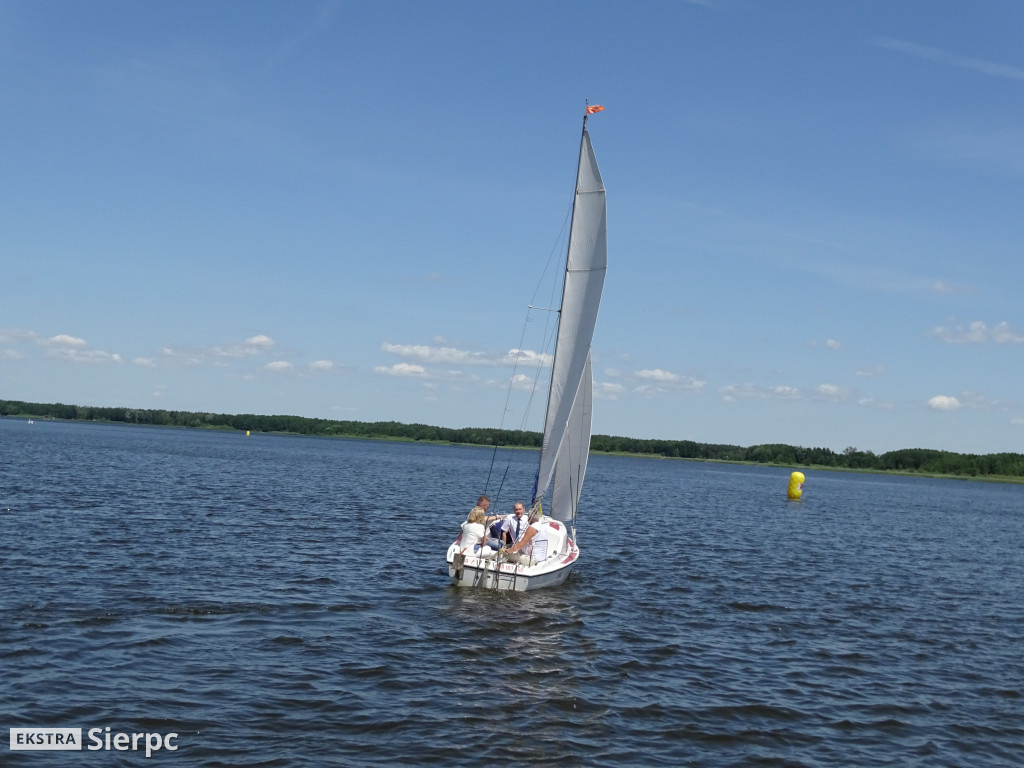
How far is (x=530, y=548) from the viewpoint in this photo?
26000 mm

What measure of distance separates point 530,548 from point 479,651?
670cm

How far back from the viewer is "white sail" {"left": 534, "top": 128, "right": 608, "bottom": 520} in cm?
2603

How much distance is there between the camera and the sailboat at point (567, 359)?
2512cm

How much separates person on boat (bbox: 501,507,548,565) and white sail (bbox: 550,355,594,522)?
10.6 feet

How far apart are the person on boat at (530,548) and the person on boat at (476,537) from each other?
559 mm

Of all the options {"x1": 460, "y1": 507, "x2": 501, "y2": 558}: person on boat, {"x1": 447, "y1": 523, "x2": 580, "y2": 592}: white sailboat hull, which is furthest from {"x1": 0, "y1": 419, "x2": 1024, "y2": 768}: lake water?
{"x1": 460, "y1": 507, "x2": 501, "y2": 558}: person on boat

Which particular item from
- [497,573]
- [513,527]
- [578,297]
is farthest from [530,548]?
[578,297]

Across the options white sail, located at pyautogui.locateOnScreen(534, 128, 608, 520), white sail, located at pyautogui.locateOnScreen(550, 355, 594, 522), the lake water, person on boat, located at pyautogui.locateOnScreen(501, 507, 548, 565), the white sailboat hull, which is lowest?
the lake water

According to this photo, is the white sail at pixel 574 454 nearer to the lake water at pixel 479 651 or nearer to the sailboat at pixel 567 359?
the sailboat at pixel 567 359

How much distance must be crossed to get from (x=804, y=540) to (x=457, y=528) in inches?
750

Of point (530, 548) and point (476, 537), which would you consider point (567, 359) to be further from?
point (476, 537)

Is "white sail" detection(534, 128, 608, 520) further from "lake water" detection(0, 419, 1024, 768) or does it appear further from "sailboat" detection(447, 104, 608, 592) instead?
"lake water" detection(0, 419, 1024, 768)

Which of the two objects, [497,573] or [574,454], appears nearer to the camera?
[497,573]

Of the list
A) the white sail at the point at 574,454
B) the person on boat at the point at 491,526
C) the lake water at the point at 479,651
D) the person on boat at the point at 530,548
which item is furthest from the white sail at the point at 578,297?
the lake water at the point at 479,651
